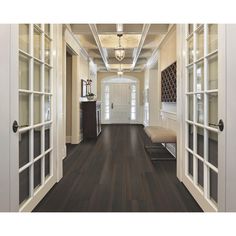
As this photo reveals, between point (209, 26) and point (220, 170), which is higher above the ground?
point (209, 26)

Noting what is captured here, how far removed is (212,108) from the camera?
2.02 m

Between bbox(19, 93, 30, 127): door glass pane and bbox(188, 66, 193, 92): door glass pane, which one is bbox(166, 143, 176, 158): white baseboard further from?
bbox(19, 93, 30, 127): door glass pane

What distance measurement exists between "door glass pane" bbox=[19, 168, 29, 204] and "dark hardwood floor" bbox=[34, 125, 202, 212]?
238 millimetres

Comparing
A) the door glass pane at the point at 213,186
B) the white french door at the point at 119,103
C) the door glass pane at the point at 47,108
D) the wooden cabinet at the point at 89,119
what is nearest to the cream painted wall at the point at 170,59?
the wooden cabinet at the point at 89,119

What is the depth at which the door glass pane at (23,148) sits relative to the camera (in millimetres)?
1912

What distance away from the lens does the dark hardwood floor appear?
2248 mm

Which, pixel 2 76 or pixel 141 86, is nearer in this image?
pixel 2 76

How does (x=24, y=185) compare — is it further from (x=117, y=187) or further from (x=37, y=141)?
(x=117, y=187)

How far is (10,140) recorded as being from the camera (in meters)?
1.58

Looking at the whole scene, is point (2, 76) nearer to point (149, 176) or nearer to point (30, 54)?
point (30, 54)

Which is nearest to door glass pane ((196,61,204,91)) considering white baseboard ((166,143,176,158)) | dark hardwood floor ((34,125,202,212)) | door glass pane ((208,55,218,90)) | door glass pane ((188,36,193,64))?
door glass pane ((208,55,218,90))
